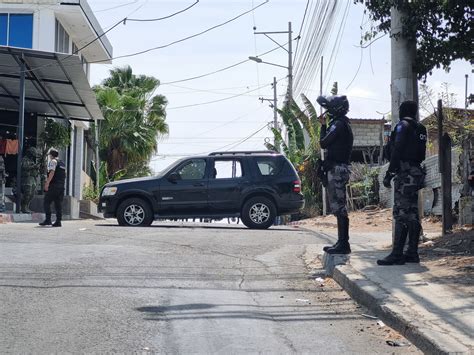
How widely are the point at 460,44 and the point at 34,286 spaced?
22.5 ft

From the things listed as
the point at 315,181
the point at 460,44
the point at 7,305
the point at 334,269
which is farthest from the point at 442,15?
the point at 315,181

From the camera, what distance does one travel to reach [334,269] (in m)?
8.81

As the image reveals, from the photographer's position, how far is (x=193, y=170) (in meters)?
16.1

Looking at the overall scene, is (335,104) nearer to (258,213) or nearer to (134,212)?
(258,213)

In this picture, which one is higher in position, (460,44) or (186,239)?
(460,44)

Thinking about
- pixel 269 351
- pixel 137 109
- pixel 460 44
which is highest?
pixel 137 109

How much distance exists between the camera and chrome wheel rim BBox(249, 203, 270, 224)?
1595 cm

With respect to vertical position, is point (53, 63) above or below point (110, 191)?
above

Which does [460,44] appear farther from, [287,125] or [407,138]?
[287,125]

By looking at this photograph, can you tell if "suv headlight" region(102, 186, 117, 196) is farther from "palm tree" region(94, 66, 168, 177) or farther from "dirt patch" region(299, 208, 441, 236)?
"palm tree" region(94, 66, 168, 177)

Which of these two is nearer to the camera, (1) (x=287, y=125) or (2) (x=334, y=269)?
(2) (x=334, y=269)

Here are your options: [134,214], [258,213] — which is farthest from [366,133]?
[134,214]

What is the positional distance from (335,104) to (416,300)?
137 inches

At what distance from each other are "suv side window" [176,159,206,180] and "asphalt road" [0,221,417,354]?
4893mm
